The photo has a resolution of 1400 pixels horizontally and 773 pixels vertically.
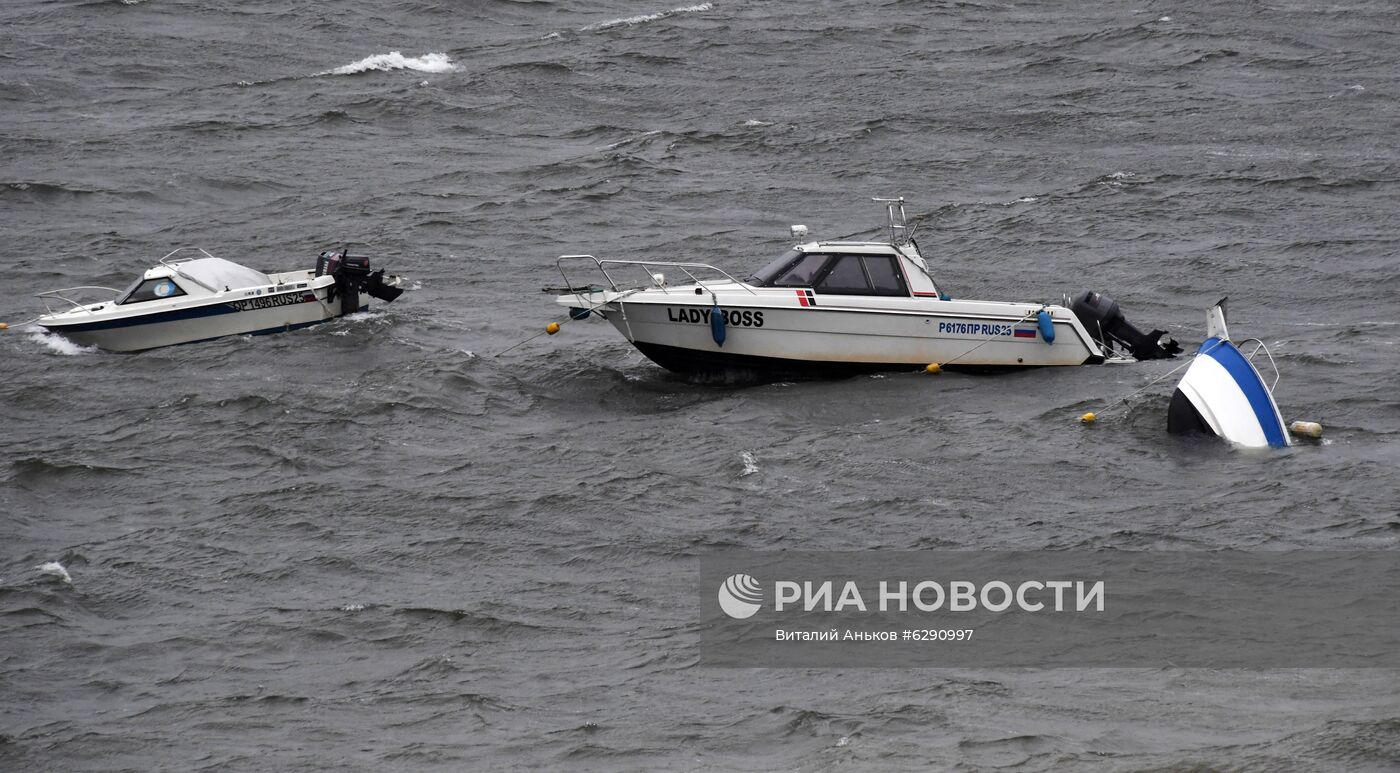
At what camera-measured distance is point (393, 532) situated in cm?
1481

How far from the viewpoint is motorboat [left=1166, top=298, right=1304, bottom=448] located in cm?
1603

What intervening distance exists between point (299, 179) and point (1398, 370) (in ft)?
67.3

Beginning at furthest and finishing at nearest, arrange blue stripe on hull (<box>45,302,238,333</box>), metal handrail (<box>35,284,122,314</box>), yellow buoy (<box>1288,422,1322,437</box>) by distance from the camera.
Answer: metal handrail (<box>35,284,122,314</box>), blue stripe on hull (<box>45,302,238,333</box>), yellow buoy (<box>1288,422,1322,437</box>)

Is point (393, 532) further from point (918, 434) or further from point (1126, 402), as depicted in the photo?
point (1126, 402)

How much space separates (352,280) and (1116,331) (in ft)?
33.7

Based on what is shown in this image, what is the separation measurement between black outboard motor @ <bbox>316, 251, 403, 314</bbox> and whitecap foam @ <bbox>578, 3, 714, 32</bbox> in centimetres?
2182

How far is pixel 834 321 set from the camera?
18.7 metres

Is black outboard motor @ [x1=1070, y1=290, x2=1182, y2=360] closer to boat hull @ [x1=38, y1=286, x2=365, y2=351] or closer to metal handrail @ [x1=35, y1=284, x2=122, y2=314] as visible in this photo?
boat hull @ [x1=38, y1=286, x2=365, y2=351]

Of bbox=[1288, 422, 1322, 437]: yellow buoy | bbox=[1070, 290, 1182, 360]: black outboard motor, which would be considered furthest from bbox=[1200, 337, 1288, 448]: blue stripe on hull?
bbox=[1070, 290, 1182, 360]: black outboard motor

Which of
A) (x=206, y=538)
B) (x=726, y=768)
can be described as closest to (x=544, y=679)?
(x=726, y=768)

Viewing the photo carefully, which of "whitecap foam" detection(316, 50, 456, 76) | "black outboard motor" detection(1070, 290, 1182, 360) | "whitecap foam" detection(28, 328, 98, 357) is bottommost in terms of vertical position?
"whitecap foam" detection(28, 328, 98, 357)

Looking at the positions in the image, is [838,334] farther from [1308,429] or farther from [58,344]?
[58,344]

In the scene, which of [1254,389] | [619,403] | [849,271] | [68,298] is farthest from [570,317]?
[1254,389]

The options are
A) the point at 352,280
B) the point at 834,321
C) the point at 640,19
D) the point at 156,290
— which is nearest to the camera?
the point at 834,321
